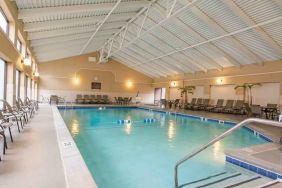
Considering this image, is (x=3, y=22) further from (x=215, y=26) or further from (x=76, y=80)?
(x=76, y=80)

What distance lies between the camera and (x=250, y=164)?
3695 mm

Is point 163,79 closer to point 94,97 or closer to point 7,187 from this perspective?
point 94,97

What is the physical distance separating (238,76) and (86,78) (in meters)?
11.9

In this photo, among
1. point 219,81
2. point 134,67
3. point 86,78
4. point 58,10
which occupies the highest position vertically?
point 134,67

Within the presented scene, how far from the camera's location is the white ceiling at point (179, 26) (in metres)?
7.08

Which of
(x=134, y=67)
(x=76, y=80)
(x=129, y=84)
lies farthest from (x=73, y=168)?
(x=129, y=84)

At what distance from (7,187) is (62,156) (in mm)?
1105

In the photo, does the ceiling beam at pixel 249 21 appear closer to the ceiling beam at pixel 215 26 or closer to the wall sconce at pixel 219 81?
the ceiling beam at pixel 215 26

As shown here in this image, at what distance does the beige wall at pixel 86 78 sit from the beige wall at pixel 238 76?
4.23 m

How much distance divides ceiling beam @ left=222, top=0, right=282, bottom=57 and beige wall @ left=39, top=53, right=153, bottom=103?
515 inches

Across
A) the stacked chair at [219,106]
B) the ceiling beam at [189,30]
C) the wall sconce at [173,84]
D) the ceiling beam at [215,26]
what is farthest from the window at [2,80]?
the wall sconce at [173,84]

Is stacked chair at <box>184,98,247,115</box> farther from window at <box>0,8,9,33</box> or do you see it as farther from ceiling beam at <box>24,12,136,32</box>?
window at <box>0,8,9,33</box>

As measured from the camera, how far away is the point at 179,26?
399 inches

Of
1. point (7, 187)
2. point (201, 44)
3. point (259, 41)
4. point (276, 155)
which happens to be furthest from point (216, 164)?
point (201, 44)
